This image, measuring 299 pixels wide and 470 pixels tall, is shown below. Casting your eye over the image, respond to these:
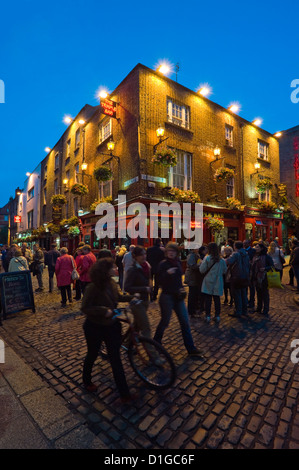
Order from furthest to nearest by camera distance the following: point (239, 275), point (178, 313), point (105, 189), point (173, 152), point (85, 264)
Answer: point (105, 189)
point (173, 152)
point (85, 264)
point (239, 275)
point (178, 313)

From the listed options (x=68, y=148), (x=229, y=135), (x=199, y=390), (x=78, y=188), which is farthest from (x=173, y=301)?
(x=68, y=148)

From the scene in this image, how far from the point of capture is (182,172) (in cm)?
1358

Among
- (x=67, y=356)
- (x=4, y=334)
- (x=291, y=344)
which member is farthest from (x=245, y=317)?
(x=4, y=334)

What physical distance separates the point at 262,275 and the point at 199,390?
3.91 meters

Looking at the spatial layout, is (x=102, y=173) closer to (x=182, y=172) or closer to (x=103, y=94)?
(x=182, y=172)

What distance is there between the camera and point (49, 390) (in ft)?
9.49

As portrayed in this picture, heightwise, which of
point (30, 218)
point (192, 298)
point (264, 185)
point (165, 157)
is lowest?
point (192, 298)

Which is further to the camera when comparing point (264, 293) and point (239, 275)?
point (264, 293)

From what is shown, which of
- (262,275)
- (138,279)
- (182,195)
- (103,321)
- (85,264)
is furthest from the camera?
(182,195)

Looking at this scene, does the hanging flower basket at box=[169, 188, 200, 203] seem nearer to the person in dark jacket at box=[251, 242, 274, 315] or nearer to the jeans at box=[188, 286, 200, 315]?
the person in dark jacket at box=[251, 242, 274, 315]

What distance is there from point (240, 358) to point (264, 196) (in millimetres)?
18340

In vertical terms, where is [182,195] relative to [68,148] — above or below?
below

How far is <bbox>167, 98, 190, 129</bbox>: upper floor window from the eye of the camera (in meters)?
13.3

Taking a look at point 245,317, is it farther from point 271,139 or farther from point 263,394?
point 271,139
